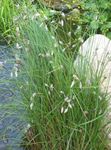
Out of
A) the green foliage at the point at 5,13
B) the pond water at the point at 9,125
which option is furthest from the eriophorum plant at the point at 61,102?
the green foliage at the point at 5,13

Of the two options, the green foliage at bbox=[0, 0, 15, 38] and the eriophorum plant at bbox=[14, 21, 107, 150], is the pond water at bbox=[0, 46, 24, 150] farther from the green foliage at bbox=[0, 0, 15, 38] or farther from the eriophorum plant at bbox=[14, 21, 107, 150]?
the green foliage at bbox=[0, 0, 15, 38]

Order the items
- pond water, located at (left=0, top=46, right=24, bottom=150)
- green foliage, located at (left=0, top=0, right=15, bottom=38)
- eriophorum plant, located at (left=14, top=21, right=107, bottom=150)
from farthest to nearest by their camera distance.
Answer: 1. green foliage, located at (left=0, top=0, right=15, bottom=38)
2. pond water, located at (left=0, top=46, right=24, bottom=150)
3. eriophorum plant, located at (left=14, top=21, right=107, bottom=150)

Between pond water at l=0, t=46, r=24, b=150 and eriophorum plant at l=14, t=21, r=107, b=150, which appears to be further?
pond water at l=0, t=46, r=24, b=150

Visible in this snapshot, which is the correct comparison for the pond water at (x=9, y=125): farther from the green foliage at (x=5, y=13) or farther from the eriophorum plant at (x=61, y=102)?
the green foliage at (x=5, y=13)

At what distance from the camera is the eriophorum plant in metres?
2.38

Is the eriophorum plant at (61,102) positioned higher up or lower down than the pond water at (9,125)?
higher up

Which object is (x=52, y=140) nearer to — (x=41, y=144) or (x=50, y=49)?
(x=41, y=144)

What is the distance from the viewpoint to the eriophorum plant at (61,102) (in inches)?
93.7

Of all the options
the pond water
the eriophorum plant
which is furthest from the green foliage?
the eriophorum plant

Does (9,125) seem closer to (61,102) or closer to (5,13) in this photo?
(61,102)

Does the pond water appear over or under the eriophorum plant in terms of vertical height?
under

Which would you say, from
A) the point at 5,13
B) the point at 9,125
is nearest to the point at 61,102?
the point at 9,125

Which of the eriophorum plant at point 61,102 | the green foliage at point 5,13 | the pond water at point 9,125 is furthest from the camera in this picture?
the green foliage at point 5,13

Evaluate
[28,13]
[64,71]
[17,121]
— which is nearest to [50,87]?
[64,71]
